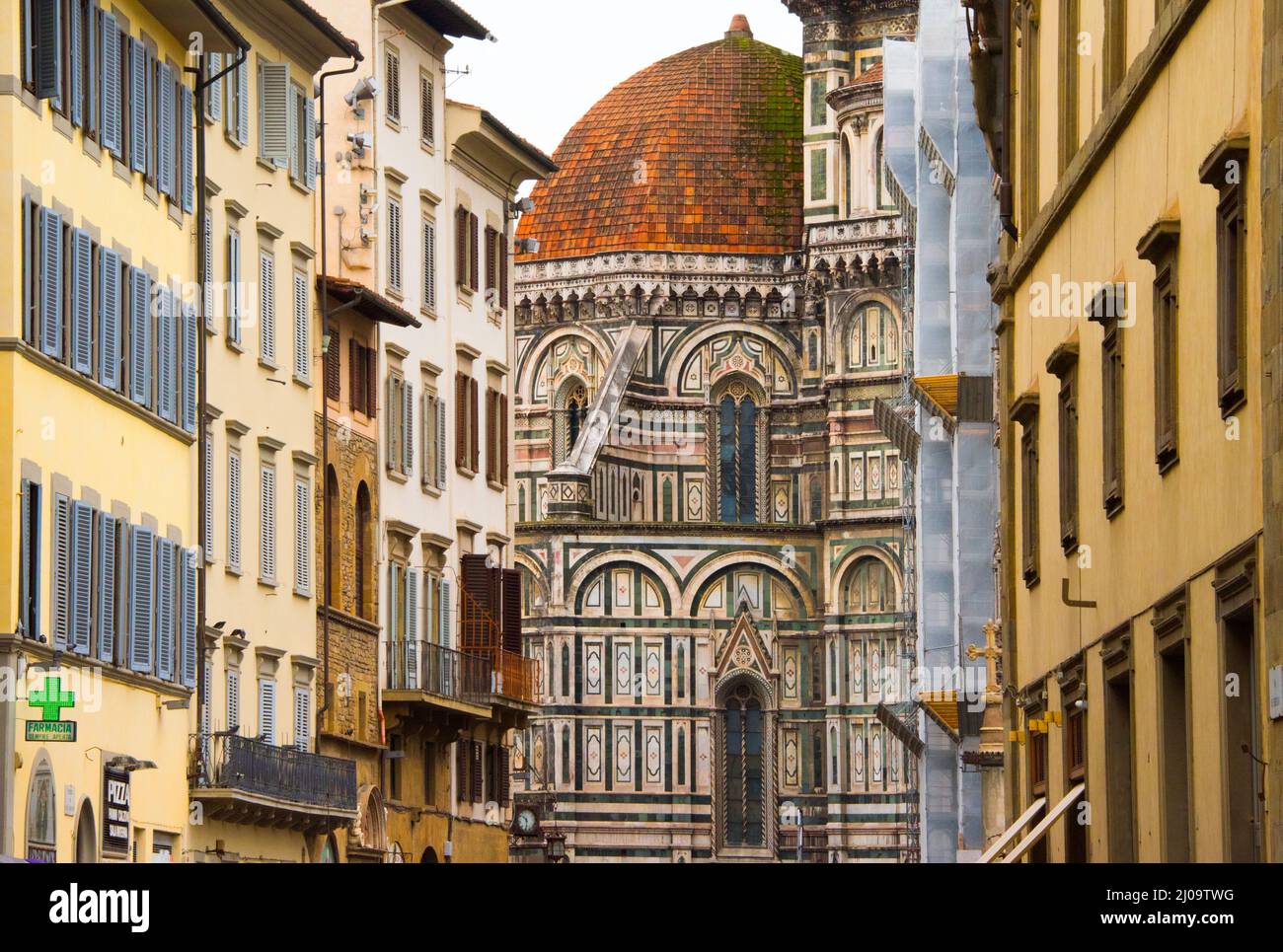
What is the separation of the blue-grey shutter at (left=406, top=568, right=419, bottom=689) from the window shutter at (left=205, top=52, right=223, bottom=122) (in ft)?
45.4

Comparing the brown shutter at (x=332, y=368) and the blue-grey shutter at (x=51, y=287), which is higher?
the brown shutter at (x=332, y=368)

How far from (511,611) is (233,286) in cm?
1850

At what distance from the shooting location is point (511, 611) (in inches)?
2534

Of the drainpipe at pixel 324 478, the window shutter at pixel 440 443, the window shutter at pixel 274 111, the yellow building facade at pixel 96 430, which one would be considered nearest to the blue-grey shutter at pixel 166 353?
the yellow building facade at pixel 96 430

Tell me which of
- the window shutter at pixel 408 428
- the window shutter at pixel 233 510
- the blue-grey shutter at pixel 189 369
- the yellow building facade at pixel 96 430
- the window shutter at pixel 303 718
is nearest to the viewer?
the yellow building facade at pixel 96 430

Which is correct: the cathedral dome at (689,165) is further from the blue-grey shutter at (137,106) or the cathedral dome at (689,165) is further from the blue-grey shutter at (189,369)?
the blue-grey shutter at (137,106)

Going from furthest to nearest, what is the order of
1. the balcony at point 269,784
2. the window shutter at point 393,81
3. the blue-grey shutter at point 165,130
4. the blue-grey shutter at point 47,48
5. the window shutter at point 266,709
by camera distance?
the window shutter at point 393,81 → the window shutter at point 266,709 → the balcony at point 269,784 → the blue-grey shutter at point 165,130 → the blue-grey shutter at point 47,48

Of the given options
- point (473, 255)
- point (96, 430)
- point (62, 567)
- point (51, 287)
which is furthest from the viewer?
point (473, 255)

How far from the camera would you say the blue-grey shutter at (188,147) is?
42812mm

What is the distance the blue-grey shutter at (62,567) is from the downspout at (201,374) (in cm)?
747

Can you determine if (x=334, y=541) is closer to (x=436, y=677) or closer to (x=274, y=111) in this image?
(x=436, y=677)

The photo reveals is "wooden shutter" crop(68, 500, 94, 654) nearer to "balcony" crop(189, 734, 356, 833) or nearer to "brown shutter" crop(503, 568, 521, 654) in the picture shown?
"balcony" crop(189, 734, 356, 833)

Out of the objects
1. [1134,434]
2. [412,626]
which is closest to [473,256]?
[412,626]

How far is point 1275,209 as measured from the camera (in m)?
18.7
